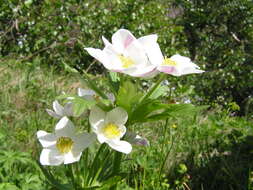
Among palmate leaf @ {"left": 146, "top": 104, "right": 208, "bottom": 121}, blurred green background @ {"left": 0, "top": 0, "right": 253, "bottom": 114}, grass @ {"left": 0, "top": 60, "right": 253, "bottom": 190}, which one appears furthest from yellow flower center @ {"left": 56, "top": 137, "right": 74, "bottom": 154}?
blurred green background @ {"left": 0, "top": 0, "right": 253, "bottom": 114}

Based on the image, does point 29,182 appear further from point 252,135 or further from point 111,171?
point 252,135

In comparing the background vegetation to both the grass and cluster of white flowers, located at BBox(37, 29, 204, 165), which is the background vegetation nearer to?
the grass

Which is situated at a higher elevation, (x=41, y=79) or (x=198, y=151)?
(x=41, y=79)

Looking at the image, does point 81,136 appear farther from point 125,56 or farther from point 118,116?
point 125,56

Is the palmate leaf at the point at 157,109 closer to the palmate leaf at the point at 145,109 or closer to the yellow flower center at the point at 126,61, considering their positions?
the palmate leaf at the point at 145,109

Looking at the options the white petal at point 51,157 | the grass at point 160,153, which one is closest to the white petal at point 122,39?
the white petal at point 51,157

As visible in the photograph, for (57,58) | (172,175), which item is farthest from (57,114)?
(57,58)

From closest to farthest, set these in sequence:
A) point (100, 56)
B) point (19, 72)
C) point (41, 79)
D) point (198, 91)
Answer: point (100, 56), point (41, 79), point (19, 72), point (198, 91)
